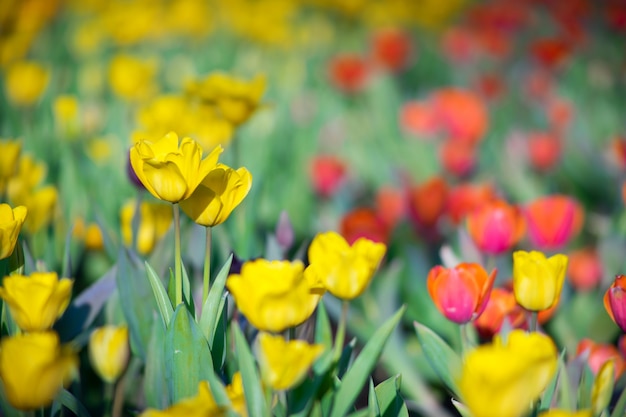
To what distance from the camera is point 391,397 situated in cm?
69

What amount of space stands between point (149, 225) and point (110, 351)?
0.27m

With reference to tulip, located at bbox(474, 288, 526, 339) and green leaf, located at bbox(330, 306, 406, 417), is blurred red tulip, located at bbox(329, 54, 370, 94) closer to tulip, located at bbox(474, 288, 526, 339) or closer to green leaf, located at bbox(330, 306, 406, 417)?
tulip, located at bbox(474, 288, 526, 339)

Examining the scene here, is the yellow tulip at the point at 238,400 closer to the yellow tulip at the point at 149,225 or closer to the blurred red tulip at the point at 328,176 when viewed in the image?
the yellow tulip at the point at 149,225

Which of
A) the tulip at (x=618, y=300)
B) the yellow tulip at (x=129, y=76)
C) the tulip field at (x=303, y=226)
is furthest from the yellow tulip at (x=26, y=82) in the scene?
the tulip at (x=618, y=300)

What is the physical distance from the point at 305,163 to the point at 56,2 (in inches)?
79.3

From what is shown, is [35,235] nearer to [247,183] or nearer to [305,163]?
[247,183]

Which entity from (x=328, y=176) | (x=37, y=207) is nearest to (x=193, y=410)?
(x=37, y=207)

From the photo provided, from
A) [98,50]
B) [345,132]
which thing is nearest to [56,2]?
[98,50]

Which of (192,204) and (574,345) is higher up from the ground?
(192,204)

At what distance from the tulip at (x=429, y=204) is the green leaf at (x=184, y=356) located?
2.52 feet

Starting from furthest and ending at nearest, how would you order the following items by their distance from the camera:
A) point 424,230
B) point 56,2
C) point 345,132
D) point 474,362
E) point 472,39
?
point 56,2, point 472,39, point 345,132, point 424,230, point 474,362

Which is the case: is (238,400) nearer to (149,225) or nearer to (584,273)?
(149,225)

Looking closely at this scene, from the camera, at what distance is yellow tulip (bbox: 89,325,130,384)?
753 millimetres

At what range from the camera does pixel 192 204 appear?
684 mm
